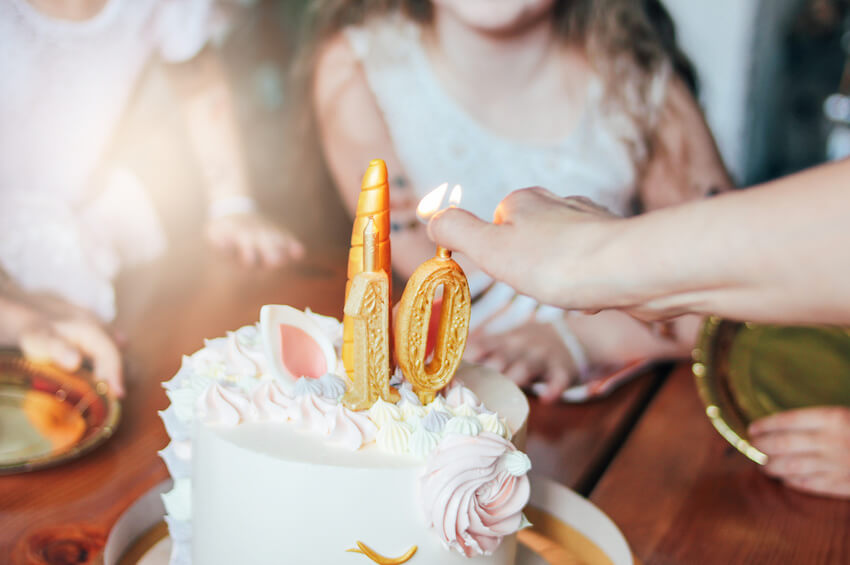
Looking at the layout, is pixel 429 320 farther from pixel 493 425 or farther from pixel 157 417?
pixel 157 417

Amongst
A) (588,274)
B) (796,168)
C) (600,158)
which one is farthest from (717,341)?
(588,274)

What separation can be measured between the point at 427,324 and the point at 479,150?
1.12 m

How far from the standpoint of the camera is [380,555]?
0.76 meters

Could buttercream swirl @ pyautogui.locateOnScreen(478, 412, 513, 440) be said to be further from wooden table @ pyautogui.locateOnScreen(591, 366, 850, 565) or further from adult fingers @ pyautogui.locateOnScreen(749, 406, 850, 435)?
adult fingers @ pyautogui.locateOnScreen(749, 406, 850, 435)

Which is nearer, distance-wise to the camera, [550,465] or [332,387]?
[332,387]

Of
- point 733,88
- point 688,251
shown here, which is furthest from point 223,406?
point 733,88

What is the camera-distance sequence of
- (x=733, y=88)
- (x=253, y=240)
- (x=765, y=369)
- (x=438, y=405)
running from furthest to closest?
(x=733, y=88) → (x=253, y=240) → (x=765, y=369) → (x=438, y=405)

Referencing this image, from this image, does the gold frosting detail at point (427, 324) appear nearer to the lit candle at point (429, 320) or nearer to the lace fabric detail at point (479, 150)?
the lit candle at point (429, 320)

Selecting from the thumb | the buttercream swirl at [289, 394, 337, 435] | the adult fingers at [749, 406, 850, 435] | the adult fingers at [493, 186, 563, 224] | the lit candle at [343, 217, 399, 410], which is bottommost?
the adult fingers at [749, 406, 850, 435]

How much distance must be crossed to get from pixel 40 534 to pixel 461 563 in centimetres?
66

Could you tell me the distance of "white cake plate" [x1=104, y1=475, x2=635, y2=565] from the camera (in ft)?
3.13

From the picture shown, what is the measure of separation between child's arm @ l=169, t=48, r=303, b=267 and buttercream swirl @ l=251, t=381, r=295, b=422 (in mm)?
866

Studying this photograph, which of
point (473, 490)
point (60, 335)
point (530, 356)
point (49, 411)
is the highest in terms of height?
point (473, 490)

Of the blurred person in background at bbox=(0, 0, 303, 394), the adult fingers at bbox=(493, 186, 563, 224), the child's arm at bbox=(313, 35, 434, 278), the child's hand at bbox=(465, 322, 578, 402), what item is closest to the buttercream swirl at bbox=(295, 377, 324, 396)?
the adult fingers at bbox=(493, 186, 563, 224)
